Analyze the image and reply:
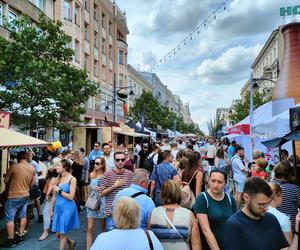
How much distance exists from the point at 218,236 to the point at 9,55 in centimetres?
1199

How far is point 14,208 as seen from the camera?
677cm

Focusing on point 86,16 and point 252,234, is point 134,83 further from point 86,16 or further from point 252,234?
point 252,234

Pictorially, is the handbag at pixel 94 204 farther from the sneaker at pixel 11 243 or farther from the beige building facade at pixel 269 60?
the beige building facade at pixel 269 60

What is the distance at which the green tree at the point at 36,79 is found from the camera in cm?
1306

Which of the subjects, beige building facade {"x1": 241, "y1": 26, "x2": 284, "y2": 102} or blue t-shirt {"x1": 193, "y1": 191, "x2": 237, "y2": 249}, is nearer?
blue t-shirt {"x1": 193, "y1": 191, "x2": 237, "y2": 249}

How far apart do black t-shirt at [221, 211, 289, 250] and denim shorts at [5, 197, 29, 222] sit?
204 inches

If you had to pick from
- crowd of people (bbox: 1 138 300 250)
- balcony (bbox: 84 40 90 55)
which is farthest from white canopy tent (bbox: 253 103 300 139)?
balcony (bbox: 84 40 90 55)

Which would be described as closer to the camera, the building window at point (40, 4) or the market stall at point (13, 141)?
the market stall at point (13, 141)

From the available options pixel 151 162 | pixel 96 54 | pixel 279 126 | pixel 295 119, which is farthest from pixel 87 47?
pixel 295 119

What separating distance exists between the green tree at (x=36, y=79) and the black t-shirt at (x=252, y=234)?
450 inches

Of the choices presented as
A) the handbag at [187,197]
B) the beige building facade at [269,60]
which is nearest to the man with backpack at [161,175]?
the handbag at [187,197]

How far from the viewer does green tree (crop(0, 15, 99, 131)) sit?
42.9 ft

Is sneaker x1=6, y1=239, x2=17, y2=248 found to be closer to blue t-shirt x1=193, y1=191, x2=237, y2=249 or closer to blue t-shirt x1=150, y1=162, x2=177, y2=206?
blue t-shirt x1=150, y1=162, x2=177, y2=206

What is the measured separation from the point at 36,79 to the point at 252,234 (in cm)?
1193
